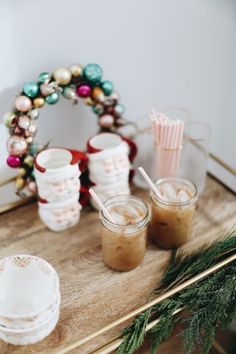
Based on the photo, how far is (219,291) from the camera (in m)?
0.83

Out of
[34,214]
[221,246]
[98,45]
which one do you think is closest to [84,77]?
[98,45]

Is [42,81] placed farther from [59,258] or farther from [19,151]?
[59,258]

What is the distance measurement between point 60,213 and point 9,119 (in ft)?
0.65

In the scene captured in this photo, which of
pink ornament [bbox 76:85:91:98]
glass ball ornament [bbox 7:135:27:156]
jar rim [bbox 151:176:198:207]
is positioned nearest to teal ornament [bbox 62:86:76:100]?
pink ornament [bbox 76:85:91:98]

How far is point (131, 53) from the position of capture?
106 centimetres

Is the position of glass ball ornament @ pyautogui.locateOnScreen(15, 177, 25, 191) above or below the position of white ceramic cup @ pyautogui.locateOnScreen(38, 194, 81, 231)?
above

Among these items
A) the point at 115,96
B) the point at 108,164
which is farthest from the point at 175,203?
the point at 115,96

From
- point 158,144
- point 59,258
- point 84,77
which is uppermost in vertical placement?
point 84,77

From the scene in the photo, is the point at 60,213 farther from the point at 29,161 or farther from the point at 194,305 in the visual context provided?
the point at 194,305

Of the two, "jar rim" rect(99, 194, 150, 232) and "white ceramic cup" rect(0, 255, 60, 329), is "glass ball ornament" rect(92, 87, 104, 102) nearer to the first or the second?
"jar rim" rect(99, 194, 150, 232)

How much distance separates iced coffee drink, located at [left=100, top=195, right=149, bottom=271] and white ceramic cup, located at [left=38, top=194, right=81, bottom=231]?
0.08 meters

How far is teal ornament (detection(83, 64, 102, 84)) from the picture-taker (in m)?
0.95

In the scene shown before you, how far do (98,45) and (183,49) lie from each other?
23 centimetres

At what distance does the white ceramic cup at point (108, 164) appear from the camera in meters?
0.95
